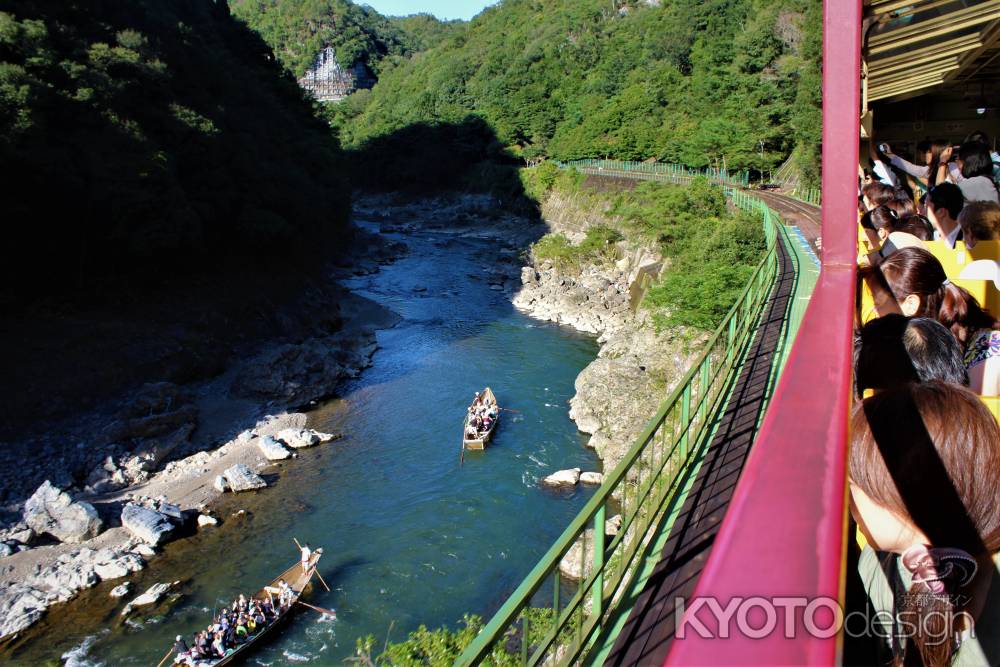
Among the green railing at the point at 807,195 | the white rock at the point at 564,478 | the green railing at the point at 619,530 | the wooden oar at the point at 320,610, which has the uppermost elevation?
the green railing at the point at 807,195

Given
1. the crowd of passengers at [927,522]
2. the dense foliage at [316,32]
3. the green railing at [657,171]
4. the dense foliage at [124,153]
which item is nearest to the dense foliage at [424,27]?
the dense foliage at [316,32]

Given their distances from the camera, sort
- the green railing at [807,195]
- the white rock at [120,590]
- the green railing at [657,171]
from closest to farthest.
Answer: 1. the white rock at [120,590]
2. the green railing at [807,195]
3. the green railing at [657,171]

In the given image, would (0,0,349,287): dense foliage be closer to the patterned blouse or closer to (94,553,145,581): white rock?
(94,553,145,581): white rock

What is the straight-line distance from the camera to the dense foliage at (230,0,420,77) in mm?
107062

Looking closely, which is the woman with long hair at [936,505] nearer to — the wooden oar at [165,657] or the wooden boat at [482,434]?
the wooden oar at [165,657]

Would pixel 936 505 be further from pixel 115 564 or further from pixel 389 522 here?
pixel 115 564

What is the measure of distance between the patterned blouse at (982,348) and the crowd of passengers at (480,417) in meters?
12.3

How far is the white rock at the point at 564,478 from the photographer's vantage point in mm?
12977

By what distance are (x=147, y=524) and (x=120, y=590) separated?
4.91ft

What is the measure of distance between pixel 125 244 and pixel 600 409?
14117 millimetres

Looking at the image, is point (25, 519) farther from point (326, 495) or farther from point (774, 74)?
point (774, 74)

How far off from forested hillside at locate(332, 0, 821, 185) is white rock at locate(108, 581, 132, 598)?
25.9 meters

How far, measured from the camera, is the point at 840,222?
178cm

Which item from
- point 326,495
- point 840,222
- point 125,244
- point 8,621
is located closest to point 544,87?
point 125,244
